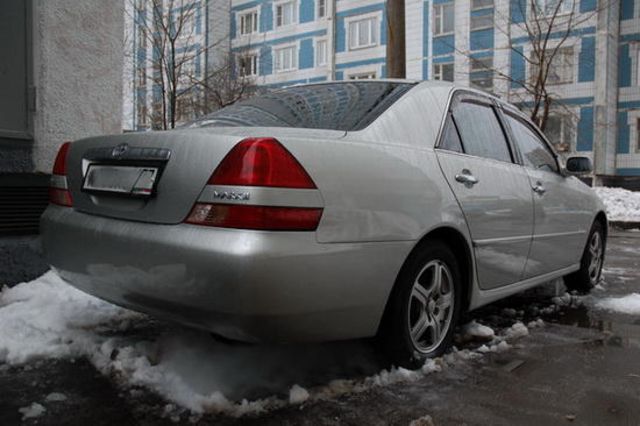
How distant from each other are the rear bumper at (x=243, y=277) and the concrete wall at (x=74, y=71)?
265 cm

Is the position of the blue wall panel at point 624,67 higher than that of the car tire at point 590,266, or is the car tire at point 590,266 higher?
the blue wall panel at point 624,67

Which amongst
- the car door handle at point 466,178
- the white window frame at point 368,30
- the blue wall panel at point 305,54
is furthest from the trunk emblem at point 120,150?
the blue wall panel at point 305,54

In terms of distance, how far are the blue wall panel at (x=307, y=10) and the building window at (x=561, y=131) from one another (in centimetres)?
1551

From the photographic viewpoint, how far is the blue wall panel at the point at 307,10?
34375 millimetres

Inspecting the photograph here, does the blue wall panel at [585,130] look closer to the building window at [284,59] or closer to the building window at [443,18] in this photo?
the building window at [443,18]

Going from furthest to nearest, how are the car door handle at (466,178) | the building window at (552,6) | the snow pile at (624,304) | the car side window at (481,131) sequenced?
the building window at (552,6) → the snow pile at (624,304) → the car side window at (481,131) → the car door handle at (466,178)

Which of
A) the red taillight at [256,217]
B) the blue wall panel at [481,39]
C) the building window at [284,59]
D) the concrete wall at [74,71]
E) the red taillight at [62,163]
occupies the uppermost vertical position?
the building window at [284,59]

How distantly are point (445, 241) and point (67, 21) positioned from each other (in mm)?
3876

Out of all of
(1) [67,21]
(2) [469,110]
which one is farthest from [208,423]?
(1) [67,21]

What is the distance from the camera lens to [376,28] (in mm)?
31688

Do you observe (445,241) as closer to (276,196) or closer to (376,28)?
(276,196)

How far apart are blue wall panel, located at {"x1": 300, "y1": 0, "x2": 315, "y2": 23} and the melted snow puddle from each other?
33.0 metres

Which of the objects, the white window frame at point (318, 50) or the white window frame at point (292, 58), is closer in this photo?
the white window frame at point (318, 50)

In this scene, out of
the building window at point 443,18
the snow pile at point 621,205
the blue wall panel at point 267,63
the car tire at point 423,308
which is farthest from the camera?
the blue wall panel at point 267,63
